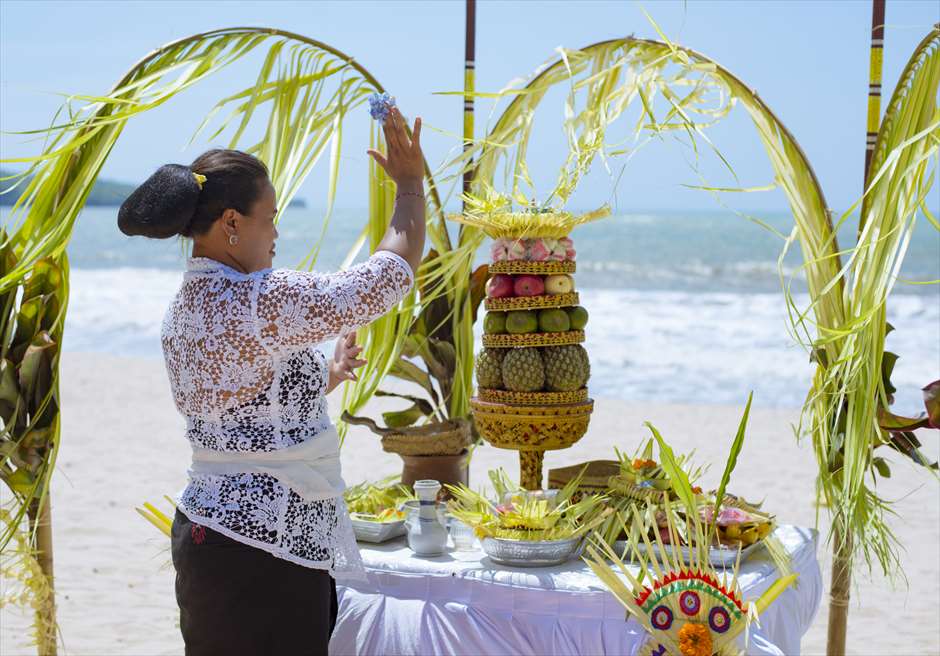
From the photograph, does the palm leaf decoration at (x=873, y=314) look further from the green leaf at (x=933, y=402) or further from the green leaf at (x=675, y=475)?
the green leaf at (x=675, y=475)

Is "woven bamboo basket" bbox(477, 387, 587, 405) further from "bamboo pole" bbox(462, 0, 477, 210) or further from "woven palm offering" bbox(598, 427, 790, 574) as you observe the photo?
"bamboo pole" bbox(462, 0, 477, 210)

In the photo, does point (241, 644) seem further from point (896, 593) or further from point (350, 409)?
point (896, 593)

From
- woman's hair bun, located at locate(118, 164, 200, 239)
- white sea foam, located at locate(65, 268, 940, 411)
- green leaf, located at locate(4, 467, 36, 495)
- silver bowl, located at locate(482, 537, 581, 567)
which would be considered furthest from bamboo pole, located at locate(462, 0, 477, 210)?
white sea foam, located at locate(65, 268, 940, 411)

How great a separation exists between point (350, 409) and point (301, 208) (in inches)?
1978

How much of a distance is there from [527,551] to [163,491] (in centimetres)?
435

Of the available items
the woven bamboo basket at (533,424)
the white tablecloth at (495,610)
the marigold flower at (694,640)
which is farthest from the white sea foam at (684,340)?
the marigold flower at (694,640)

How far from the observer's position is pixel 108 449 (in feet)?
24.7

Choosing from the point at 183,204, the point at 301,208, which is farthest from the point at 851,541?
the point at 301,208

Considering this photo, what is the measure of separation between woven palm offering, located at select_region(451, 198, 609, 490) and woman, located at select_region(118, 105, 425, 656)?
1.06 metres

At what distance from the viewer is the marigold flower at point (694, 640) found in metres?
2.01

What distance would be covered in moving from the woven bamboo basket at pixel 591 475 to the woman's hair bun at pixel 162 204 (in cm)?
142

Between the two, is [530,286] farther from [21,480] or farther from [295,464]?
[21,480]

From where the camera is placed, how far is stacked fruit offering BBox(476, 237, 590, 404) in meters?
3.02

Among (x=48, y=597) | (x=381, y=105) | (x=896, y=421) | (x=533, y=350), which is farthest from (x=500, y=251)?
(x=48, y=597)
